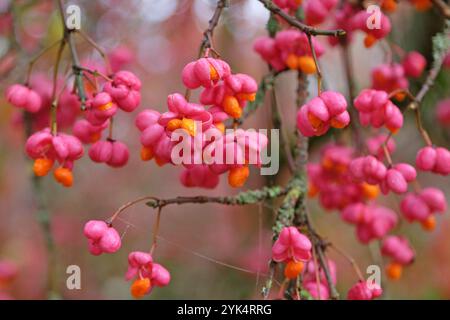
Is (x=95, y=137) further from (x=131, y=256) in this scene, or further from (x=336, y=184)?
(x=336, y=184)

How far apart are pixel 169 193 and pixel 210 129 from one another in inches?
106

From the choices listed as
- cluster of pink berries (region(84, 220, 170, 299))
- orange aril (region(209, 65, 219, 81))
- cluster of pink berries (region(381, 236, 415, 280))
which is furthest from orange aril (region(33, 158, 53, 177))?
cluster of pink berries (region(381, 236, 415, 280))

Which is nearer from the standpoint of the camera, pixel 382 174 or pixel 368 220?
pixel 382 174

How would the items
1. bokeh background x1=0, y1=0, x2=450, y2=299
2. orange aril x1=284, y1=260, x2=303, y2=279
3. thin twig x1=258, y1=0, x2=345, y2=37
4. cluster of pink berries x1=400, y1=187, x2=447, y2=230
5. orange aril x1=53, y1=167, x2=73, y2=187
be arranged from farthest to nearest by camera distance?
bokeh background x1=0, y1=0, x2=450, y2=299 < cluster of pink berries x1=400, y1=187, x2=447, y2=230 < orange aril x1=53, y1=167, x2=73, y2=187 < orange aril x1=284, y1=260, x2=303, y2=279 < thin twig x1=258, y1=0, x2=345, y2=37

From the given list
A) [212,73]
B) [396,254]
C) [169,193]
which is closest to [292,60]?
[212,73]

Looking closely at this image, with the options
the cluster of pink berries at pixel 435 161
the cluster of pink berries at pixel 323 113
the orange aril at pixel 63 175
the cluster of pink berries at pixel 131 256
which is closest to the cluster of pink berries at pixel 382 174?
the cluster of pink berries at pixel 435 161

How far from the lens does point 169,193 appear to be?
3.54 m

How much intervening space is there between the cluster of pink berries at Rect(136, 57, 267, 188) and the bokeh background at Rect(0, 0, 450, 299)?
0.90 metres

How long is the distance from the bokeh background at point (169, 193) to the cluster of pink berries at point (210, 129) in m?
0.90

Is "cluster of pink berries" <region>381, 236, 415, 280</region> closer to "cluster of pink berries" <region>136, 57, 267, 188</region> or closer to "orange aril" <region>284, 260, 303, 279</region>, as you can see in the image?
"orange aril" <region>284, 260, 303, 279</region>

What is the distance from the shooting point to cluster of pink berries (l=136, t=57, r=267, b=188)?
880 millimetres

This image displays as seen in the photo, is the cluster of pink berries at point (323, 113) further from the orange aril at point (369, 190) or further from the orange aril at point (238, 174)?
the orange aril at point (369, 190)
